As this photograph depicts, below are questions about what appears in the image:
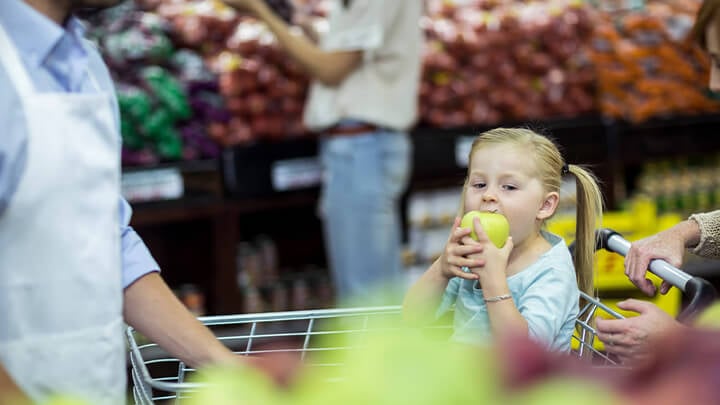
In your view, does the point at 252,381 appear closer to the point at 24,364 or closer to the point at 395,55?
the point at 24,364

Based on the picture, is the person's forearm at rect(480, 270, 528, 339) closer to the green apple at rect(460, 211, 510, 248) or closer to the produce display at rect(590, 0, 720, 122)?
the green apple at rect(460, 211, 510, 248)

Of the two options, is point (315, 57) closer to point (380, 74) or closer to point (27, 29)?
point (380, 74)

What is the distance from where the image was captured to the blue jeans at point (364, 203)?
138 inches

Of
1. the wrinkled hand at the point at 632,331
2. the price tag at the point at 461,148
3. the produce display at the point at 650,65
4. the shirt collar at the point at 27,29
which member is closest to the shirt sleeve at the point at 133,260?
the shirt collar at the point at 27,29

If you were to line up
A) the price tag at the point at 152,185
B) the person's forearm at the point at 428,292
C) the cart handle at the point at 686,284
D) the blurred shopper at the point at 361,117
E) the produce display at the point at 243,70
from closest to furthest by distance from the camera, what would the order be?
the cart handle at the point at 686,284 < the person's forearm at the point at 428,292 < the blurred shopper at the point at 361,117 < the price tag at the point at 152,185 < the produce display at the point at 243,70

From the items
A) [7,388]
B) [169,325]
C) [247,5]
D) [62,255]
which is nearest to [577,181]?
[169,325]

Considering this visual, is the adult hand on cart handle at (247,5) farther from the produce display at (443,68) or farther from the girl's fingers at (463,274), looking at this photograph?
the girl's fingers at (463,274)

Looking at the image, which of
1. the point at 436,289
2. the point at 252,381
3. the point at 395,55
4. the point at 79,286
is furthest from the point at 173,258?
the point at 252,381

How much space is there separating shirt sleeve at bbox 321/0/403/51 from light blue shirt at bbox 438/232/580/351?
5.72 feet

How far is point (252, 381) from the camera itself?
66 cm

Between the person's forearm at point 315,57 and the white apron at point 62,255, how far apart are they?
88.9 inches

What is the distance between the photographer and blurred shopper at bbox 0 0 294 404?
3.63 ft

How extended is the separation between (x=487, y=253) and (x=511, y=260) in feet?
0.67

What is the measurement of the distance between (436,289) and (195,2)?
289 cm
